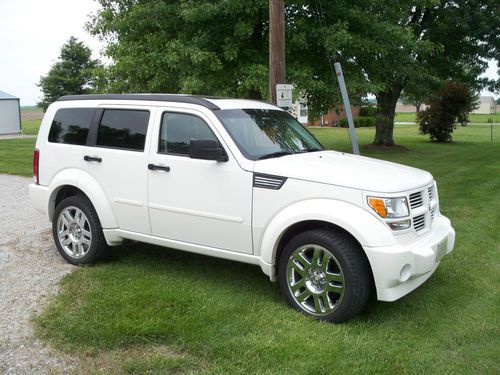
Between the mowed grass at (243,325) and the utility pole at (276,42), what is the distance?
3085mm

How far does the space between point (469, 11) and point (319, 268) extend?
61.2 ft

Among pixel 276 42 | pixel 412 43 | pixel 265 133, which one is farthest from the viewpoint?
pixel 412 43

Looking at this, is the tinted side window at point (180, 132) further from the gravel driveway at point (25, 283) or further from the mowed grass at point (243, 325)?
the gravel driveway at point (25, 283)

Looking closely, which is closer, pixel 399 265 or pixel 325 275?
pixel 399 265

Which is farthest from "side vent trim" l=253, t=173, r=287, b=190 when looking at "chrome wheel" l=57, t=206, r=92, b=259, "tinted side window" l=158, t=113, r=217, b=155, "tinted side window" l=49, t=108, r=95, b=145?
"tinted side window" l=49, t=108, r=95, b=145

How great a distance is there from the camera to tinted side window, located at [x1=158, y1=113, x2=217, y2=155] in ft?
17.2

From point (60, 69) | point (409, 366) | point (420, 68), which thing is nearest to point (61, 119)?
point (409, 366)

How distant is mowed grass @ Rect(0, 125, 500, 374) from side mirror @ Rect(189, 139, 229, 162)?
1264mm

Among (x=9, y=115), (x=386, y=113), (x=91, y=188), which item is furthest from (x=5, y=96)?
(x=91, y=188)

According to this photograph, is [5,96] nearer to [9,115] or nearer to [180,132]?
[9,115]

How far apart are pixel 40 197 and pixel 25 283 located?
47.5 inches

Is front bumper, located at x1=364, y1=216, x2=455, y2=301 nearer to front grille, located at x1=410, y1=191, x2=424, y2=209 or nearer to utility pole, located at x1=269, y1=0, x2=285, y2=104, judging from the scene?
front grille, located at x1=410, y1=191, x2=424, y2=209

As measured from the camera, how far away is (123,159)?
560 cm

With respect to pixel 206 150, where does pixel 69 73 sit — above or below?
above
